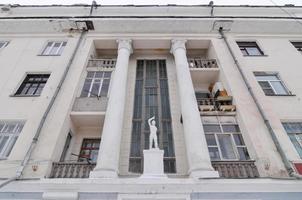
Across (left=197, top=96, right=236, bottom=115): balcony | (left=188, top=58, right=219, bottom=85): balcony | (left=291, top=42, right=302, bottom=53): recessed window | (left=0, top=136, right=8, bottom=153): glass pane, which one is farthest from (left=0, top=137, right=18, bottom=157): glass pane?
(left=291, top=42, right=302, bottom=53): recessed window

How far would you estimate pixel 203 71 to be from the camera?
12219 millimetres

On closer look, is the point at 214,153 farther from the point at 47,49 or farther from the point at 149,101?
the point at 47,49

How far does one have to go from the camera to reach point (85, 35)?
14.1 m

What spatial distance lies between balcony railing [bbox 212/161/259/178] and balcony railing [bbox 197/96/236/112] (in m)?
2.71

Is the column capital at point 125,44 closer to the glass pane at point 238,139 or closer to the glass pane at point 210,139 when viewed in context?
the glass pane at point 210,139

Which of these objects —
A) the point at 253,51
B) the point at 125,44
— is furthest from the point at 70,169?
the point at 253,51

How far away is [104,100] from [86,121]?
1245 mm

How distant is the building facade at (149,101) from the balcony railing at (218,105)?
0.06 meters

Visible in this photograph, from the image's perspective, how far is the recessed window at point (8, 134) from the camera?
332 inches

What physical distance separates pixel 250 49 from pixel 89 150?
10704 mm

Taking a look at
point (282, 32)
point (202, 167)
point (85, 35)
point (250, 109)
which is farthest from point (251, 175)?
point (85, 35)

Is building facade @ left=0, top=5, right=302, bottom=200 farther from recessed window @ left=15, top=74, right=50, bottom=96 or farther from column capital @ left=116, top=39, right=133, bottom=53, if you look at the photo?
column capital @ left=116, top=39, right=133, bottom=53

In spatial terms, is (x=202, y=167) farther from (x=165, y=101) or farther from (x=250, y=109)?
(x=165, y=101)

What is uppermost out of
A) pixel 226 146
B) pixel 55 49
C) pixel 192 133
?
pixel 55 49
